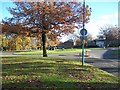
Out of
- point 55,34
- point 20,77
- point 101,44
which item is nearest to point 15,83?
point 20,77

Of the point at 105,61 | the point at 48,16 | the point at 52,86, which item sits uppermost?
the point at 48,16

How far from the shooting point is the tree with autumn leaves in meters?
25.0

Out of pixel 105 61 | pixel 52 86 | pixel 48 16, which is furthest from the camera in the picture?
pixel 105 61

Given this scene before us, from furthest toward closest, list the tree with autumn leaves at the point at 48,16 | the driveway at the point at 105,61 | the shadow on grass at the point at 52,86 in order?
the tree with autumn leaves at the point at 48,16 < the driveway at the point at 105,61 < the shadow on grass at the point at 52,86

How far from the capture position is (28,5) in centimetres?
2533

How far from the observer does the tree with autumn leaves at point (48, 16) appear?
81.9 ft

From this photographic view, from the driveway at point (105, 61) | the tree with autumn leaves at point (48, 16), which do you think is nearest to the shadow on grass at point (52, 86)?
the driveway at point (105, 61)

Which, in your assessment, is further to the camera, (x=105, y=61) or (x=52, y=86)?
(x=105, y=61)

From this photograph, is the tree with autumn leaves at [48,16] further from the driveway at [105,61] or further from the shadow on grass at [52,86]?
the shadow on grass at [52,86]

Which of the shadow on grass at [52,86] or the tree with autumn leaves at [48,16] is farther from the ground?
the tree with autumn leaves at [48,16]

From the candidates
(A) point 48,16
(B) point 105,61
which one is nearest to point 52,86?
(A) point 48,16

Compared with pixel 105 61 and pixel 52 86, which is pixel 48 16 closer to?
pixel 105 61

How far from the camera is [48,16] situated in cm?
2522

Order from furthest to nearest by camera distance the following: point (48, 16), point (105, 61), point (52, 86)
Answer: point (105, 61) < point (48, 16) < point (52, 86)
